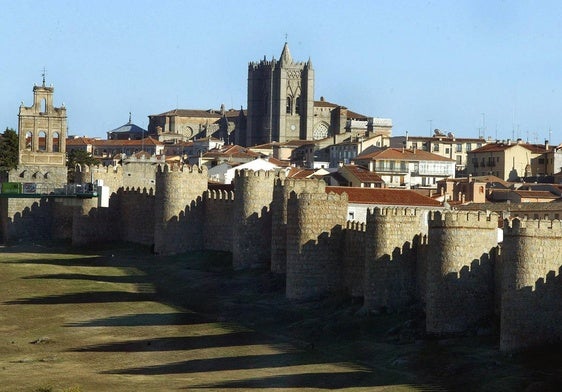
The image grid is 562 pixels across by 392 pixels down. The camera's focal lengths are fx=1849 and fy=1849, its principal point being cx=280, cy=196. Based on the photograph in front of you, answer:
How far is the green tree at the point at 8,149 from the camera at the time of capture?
119m

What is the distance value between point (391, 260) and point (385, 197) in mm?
24204

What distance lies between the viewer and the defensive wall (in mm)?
50312

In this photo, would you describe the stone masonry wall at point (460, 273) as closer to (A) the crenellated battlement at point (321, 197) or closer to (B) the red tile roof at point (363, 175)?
(A) the crenellated battlement at point (321, 197)

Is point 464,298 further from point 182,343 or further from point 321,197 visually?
point 321,197

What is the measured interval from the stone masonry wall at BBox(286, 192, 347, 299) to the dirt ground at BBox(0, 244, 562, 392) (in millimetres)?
884

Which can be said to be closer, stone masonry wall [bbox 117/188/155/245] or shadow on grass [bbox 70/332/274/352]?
shadow on grass [bbox 70/332/274/352]

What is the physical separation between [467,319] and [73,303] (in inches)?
713

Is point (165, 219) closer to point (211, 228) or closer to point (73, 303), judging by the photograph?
point (211, 228)

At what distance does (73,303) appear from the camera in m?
66.3

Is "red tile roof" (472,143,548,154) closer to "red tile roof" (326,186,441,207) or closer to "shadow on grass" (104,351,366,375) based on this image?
"red tile roof" (326,186,441,207)

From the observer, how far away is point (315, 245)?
64312mm

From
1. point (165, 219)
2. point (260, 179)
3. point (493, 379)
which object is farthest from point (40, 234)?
point (493, 379)

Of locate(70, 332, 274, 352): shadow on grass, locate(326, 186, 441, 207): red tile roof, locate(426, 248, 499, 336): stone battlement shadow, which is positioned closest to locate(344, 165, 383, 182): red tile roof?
locate(326, 186, 441, 207): red tile roof

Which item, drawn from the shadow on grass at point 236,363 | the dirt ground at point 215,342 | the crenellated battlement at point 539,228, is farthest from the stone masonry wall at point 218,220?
the crenellated battlement at point 539,228
